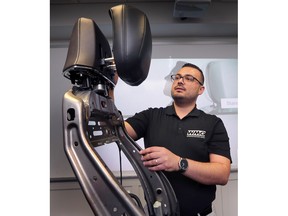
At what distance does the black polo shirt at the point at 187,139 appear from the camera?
1409 millimetres

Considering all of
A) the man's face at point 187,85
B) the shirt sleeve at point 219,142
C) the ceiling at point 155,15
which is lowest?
the shirt sleeve at point 219,142

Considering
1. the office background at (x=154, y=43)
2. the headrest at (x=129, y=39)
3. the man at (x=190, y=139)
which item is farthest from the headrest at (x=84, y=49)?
the office background at (x=154, y=43)

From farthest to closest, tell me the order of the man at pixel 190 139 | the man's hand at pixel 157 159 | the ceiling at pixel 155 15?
1. the ceiling at pixel 155 15
2. the man at pixel 190 139
3. the man's hand at pixel 157 159

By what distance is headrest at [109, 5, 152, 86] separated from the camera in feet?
2.13

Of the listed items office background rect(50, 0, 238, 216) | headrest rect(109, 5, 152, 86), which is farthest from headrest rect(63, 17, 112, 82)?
office background rect(50, 0, 238, 216)

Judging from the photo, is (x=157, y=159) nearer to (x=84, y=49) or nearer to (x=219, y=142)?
(x=84, y=49)

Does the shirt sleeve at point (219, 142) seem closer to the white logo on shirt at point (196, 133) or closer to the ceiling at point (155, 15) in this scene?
the white logo on shirt at point (196, 133)

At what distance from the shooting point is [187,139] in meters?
1.48

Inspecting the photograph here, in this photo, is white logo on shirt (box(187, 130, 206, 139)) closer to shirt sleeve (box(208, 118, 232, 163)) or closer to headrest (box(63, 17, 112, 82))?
shirt sleeve (box(208, 118, 232, 163))

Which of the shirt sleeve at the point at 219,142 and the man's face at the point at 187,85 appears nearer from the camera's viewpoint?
the shirt sleeve at the point at 219,142

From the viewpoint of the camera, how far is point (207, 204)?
4.70ft

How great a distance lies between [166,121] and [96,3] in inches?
53.9

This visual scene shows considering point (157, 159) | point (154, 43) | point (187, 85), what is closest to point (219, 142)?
point (187, 85)

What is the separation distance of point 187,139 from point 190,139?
0.06 ft
